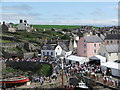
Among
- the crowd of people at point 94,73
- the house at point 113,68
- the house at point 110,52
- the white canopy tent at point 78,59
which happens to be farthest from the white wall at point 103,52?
the house at point 113,68

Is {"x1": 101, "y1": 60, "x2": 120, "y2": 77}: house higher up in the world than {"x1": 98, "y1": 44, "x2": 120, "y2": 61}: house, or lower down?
lower down

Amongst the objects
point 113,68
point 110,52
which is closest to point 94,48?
point 110,52

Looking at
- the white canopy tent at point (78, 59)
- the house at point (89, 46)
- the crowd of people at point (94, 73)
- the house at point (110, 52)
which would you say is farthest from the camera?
the house at point (89, 46)

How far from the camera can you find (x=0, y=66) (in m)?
39.0

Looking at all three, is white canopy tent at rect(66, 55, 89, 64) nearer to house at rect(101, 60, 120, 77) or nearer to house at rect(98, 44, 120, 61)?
house at rect(98, 44, 120, 61)

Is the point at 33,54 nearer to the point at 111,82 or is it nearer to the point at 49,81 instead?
the point at 49,81

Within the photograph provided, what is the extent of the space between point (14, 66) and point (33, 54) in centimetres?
621

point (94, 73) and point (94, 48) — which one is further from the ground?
point (94, 48)

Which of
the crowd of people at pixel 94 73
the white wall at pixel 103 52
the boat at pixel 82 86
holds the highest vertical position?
the white wall at pixel 103 52

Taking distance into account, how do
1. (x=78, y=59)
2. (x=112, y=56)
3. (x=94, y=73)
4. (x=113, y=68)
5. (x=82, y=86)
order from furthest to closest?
(x=78, y=59)
(x=112, y=56)
(x=94, y=73)
(x=113, y=68)
(x=82, y=86)

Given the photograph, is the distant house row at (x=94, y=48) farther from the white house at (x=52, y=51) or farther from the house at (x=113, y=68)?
the white house at (x=52, y=51)

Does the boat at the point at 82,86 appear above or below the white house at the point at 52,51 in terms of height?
below

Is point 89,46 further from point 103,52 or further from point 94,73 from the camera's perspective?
point 94,73

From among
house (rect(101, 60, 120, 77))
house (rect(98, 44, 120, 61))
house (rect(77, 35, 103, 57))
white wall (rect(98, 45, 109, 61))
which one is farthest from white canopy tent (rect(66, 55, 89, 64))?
house (rect(101, 60, 120, 77))
